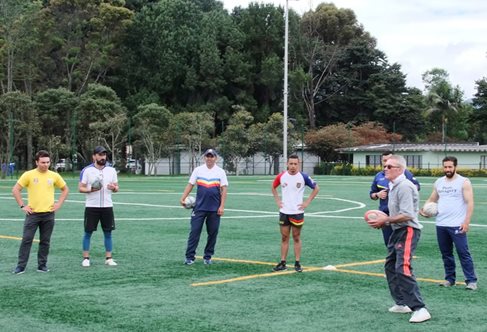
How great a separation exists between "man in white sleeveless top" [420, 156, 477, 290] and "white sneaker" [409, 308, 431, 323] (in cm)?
221

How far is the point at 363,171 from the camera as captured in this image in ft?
222

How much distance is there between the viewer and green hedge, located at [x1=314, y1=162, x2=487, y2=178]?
63125 mm

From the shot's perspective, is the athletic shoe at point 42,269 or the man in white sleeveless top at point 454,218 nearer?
the man in white sleeveless top at point 454,218

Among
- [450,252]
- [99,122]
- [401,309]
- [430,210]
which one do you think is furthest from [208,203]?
[99,122]

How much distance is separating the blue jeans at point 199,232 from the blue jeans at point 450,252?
152 inches

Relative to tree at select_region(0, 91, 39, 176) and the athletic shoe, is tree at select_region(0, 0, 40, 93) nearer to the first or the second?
tree at select_region(0, 91, 39, 176)

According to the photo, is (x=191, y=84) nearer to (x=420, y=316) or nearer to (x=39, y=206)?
(x=39, y=206)

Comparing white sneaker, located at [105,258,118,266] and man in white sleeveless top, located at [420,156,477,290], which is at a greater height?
man in white sleeveless top, located at [420,156,477,290]

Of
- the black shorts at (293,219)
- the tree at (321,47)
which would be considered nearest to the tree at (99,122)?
the tree at (321,47)

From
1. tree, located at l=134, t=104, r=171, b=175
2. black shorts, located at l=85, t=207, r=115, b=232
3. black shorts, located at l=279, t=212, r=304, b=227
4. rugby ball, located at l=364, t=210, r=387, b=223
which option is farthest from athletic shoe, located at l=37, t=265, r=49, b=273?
tree, located at l=134, t=104, r=171, b=175

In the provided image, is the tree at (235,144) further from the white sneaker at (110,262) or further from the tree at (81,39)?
the white sneaker at (110,262)

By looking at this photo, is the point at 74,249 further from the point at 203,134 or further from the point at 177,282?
the point at 203,134

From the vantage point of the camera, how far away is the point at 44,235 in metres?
11.7

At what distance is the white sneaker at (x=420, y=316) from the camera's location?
7879mm
